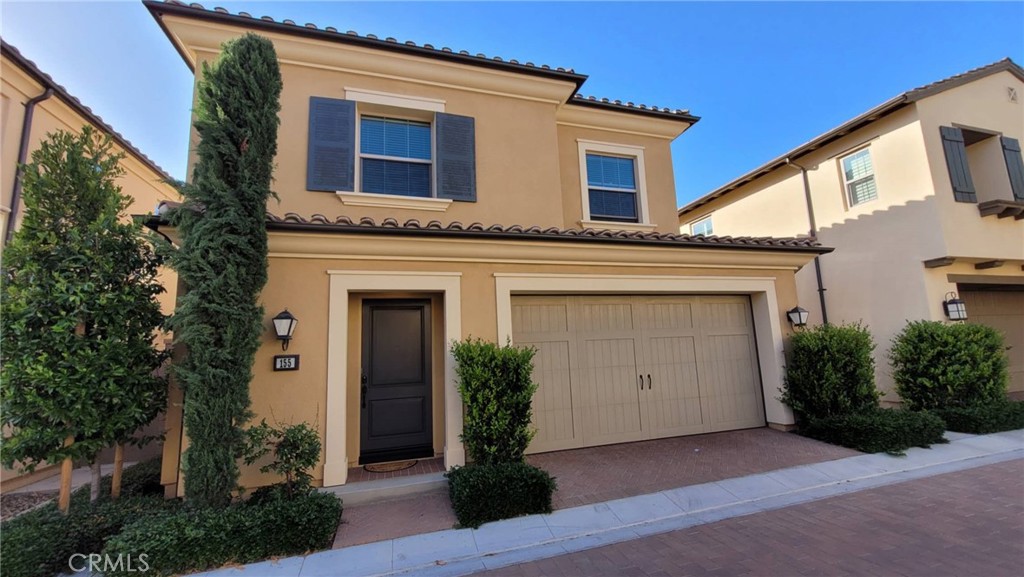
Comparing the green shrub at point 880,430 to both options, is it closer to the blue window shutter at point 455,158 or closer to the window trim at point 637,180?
the window trim at point 637,180

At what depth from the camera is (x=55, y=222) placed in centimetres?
455

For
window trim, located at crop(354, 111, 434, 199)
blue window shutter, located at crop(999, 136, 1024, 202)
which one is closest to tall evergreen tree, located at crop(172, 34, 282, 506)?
window trim, located at crop(354, 111, 434, 199)

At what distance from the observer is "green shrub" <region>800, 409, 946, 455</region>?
655 centimetres

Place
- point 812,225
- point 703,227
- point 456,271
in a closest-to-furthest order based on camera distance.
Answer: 1. point 456,271
2. point 812,225
3. point 703,227

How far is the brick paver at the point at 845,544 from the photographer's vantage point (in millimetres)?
3729

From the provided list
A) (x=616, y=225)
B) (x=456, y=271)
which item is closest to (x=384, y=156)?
(x=456, y=271)

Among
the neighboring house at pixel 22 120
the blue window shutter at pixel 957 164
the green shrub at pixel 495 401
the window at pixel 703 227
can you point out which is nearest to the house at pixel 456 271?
the green shrub at pixel 495 401

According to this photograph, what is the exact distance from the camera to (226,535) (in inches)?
158

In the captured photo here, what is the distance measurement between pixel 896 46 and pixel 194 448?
48.7ft

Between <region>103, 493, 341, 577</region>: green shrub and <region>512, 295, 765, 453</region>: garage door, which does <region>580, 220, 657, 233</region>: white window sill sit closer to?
<region>512, 295, 765, 453</region>: garage door

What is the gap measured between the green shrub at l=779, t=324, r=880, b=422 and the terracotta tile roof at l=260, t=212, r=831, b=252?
1816 millimetres

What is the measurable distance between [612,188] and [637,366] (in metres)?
4.46

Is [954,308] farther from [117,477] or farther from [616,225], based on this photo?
[117,477]

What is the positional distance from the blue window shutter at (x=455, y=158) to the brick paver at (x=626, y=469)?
15.6 ft
